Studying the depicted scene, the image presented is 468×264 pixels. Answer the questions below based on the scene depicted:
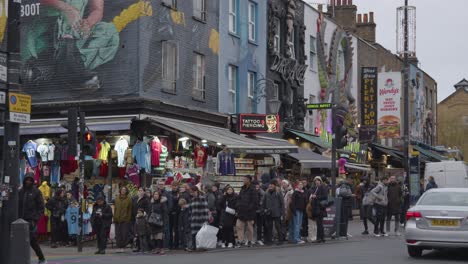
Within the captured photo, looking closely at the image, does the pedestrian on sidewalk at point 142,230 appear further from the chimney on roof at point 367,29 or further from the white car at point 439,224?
the chimney on roof at point 367,29

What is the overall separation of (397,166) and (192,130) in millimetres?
26397

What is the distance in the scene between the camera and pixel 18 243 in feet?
42.1

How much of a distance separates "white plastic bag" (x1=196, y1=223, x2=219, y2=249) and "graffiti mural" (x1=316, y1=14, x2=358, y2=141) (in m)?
18.7

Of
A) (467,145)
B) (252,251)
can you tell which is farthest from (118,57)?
(467,145)

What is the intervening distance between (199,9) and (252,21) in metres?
4.63

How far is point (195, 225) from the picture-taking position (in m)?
19.3

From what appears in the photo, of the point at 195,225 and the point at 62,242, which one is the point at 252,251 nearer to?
the point at 195,225

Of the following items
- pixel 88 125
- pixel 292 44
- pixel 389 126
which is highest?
pixel 292 44

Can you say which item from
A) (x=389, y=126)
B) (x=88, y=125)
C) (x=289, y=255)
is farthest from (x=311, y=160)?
(x=289, y=255)

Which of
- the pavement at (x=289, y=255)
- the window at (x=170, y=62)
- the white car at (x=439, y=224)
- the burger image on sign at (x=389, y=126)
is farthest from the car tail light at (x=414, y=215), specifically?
the burger image on sign at (x=389, y=126)

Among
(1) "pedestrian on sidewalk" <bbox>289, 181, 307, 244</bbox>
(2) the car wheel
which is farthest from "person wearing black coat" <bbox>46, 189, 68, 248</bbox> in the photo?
(2) the car wheel

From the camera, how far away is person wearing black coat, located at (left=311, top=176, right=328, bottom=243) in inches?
835

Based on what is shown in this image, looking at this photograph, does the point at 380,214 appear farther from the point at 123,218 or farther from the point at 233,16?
the point at 233,16

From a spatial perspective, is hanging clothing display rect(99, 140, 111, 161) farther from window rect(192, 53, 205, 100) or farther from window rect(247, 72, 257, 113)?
window rect(247, 72, 257, 113)
